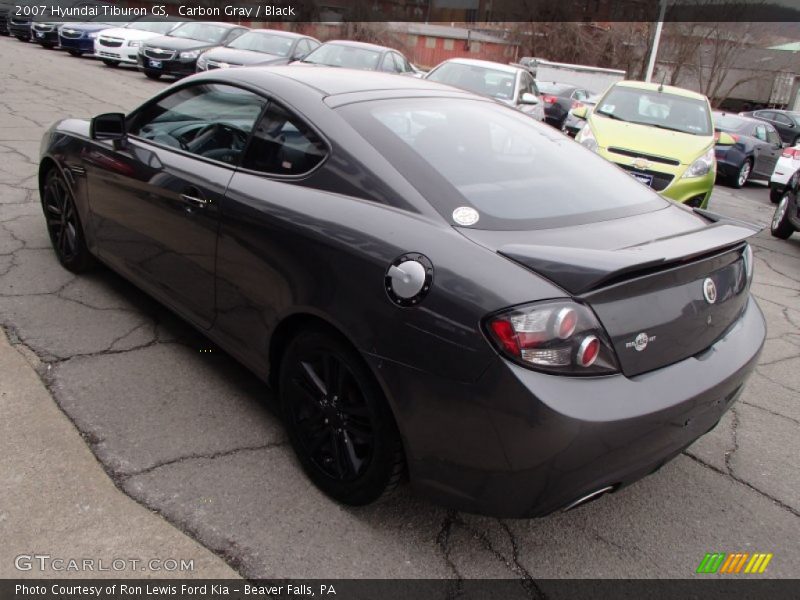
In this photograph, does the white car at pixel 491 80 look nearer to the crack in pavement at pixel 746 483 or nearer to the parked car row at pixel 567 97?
the parked car row at pixel 567 97

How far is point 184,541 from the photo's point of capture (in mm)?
2266

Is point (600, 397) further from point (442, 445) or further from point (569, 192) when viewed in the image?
point (569, 192)

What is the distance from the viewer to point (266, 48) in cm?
1488

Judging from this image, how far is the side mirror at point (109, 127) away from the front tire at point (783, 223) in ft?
23.0

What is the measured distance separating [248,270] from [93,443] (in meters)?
0.93

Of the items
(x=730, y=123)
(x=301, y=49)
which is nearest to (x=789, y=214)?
(x=730, y=123)

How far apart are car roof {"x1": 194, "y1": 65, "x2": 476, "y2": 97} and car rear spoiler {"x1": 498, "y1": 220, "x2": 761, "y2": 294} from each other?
49.0 inches

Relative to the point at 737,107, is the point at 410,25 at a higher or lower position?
higher

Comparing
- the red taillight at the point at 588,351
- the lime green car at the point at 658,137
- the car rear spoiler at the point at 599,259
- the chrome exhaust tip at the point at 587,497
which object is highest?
the car rear spoiler at the point at 599,259

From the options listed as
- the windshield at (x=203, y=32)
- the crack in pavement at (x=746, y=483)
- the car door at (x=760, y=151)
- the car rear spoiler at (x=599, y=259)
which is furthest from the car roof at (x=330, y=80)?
the windshield at (x=203, y=32)

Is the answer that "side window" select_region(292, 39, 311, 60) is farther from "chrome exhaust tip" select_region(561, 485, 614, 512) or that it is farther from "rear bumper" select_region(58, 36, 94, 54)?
"chrome exhaust tip" select_region(561, 485, 614, 512)

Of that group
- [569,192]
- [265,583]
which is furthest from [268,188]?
[265,583]

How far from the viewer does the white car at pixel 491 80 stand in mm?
11250

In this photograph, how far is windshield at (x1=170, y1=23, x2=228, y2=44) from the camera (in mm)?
16719
